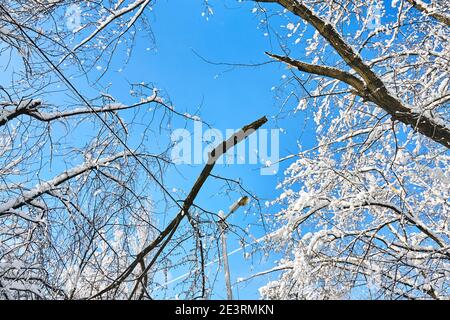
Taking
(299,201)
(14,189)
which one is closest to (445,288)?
(299,201)

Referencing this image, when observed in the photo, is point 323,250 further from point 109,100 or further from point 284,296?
point 109,100

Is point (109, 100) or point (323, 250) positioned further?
point (323, 250)

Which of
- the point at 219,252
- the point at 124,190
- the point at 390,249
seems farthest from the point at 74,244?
the point at 390,249

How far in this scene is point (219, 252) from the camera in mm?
3027

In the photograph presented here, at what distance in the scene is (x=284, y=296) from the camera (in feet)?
22.8

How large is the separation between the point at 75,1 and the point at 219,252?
2.85 metres

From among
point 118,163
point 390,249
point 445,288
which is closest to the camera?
point 118,163

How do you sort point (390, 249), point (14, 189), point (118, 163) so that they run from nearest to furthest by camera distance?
point (14, 189)
point (118, 163)
point (390, 249)

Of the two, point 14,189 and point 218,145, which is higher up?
point 14,189

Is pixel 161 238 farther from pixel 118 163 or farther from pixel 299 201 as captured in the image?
pixel 299 201
